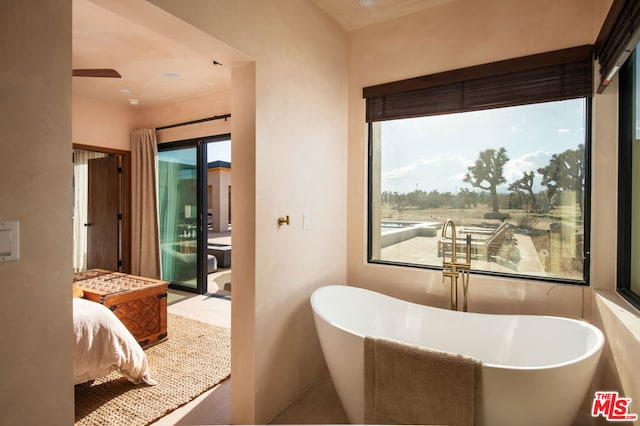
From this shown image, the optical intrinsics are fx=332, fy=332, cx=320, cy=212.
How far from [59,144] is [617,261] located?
2823 mm

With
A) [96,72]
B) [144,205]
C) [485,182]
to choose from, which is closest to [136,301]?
[96,72]

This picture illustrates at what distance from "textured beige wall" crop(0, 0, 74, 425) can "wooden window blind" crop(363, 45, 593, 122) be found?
88.6 inches

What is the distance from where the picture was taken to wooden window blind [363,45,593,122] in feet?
7.07

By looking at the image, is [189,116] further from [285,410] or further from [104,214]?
[285,410]

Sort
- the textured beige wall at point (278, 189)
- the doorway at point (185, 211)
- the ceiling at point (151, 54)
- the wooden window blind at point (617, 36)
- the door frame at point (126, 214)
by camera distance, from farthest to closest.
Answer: the door frame at point (126, 214) → the doorway at point (185, 211) → the ceiling at point (151, 54) → the textured beige wall at point (278, 189) → the wooden window blind at point (617, 36)

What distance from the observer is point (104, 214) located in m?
5.17

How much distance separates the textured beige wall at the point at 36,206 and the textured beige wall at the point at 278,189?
680 mm

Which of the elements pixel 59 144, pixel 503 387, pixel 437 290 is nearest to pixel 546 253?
pixel 437 290

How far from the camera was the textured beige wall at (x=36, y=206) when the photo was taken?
95 centimetres

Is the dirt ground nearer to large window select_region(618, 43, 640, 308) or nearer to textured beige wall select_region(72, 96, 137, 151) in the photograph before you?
large window select_region(618, 43, 640, 308)

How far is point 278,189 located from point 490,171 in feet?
5.28

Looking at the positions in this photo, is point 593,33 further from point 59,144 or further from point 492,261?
point 59,144

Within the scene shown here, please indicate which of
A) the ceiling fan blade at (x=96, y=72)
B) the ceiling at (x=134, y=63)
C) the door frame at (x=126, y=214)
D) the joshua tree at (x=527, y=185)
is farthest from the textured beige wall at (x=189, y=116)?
the joshua tree at (x=527, y=185)

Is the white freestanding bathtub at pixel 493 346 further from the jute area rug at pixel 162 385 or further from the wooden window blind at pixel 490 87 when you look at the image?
the wooden window blind at pixel 490 87
